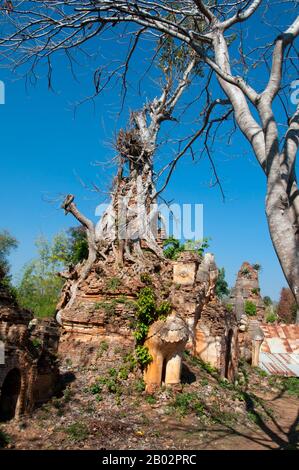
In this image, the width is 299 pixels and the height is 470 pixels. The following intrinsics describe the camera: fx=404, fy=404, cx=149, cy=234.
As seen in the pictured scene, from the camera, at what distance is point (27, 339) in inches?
287

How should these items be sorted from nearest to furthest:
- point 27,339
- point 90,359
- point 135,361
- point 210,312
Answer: point 27,339 < point 135,361 < point 90,359 < point 210,312

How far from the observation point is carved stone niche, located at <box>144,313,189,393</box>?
893 centimetres

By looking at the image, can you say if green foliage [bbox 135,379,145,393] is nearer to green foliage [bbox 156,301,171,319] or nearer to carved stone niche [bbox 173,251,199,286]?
green foliage [bbox 156,301,171,319]

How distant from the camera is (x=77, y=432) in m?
6.58

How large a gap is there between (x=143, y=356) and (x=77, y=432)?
279 centimetres

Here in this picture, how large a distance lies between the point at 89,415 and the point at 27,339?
6.18 feet

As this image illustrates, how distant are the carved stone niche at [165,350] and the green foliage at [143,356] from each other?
8 centimetres

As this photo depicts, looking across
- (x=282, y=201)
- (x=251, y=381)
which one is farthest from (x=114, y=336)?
(x=282, y=201)

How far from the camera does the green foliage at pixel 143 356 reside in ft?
29.9

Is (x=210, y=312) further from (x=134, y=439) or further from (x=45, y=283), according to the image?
(x=45, y=283)

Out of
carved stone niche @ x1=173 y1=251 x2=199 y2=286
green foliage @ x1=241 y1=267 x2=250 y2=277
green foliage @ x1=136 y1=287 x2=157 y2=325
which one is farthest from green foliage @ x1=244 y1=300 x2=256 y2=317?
green foliage @ x1=136 y1=287 x2=157 y2=325

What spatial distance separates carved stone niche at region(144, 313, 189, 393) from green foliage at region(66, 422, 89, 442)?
2297 millimetres

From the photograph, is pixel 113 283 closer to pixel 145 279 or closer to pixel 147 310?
pixel 145 279

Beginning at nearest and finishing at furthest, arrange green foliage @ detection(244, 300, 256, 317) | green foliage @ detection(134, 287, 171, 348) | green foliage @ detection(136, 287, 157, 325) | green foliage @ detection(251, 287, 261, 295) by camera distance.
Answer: green foliage @ detection(134, 287, 171, 348), green foliage @ detection(136, 287, 157, 325), green foliage @ detection(244, 300, 256, 317), green foliage @ detection(251, 287, 261, 295)
